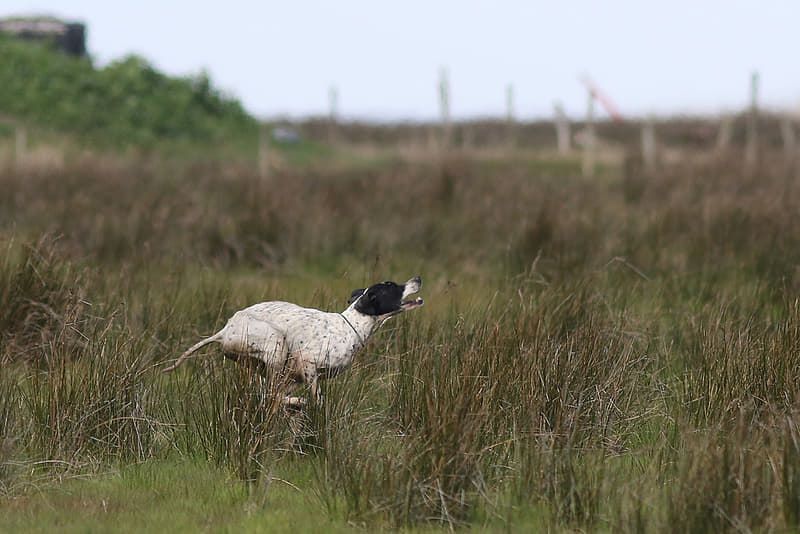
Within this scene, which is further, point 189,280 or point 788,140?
point 788,140

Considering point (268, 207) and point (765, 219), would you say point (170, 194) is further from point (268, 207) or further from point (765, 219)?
point (765, 219)

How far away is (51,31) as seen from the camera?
99.5 ft

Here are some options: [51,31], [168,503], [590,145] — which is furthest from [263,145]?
[168,503]

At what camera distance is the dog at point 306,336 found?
5.25 m

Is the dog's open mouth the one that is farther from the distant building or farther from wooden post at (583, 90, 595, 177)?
A: the distant building

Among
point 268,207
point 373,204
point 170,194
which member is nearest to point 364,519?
point 268,207

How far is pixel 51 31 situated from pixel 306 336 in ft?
89.0

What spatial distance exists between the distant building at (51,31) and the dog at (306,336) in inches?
1030

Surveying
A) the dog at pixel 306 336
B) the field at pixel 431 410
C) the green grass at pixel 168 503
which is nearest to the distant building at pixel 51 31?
the field at pixel 431 410

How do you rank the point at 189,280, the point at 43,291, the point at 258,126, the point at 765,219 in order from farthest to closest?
the point at 258,126 < the point at 765,219 < the point at 189,280 < the point at 43,291

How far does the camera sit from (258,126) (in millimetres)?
29703

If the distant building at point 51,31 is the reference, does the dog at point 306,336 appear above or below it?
below

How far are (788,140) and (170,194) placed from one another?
59.9ft

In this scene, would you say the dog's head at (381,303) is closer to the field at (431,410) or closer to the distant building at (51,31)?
the field at (431,410)
